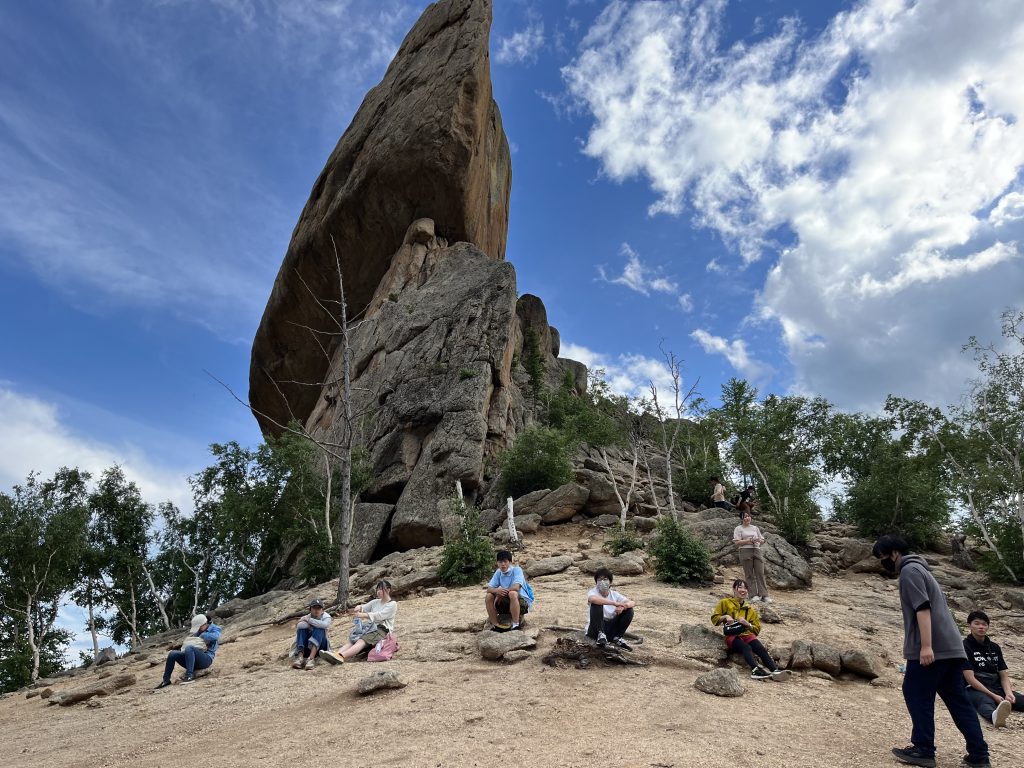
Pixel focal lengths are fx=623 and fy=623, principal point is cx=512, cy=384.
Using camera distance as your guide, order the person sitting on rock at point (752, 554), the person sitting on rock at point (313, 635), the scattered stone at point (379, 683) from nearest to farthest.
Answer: the scattered stone at point (379, 683) < the person sitting on rock at point (313, 635) < the person sitting on rock at point (752, 554)

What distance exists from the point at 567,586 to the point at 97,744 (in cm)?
815

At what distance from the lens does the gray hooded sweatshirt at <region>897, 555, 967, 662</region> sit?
15.7 feet

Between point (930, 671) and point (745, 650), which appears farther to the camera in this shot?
point (745, 650)

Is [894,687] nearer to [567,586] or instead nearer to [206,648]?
[567,586]

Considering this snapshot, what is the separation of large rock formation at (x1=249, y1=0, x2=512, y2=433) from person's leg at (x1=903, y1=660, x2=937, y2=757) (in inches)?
1314

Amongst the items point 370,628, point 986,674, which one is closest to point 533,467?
point 370,628

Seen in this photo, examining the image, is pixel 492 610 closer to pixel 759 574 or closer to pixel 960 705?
pixel 759 574

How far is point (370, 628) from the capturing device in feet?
29.6

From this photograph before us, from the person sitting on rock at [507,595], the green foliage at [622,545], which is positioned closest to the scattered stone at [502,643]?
the person sitting on rock at [507,595]

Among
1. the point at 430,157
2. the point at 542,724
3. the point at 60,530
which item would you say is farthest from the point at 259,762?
the point at 430,157

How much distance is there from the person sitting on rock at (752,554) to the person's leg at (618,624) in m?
3.97

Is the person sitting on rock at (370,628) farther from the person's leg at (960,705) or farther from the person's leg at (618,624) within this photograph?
the person's leg at (960,705)

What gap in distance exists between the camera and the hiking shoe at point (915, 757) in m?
4.70

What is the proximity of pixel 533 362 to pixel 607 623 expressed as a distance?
35.8m
